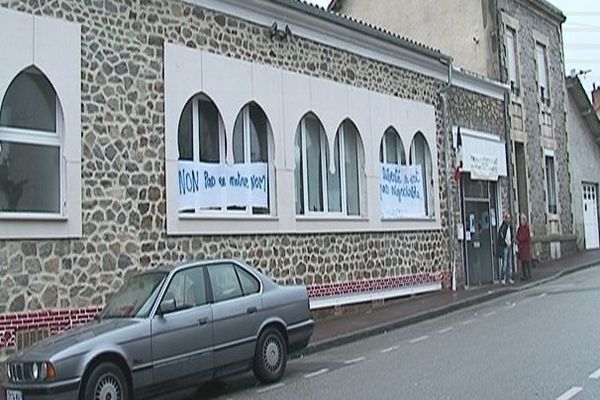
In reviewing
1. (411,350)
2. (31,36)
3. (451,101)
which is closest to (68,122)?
(31,36)

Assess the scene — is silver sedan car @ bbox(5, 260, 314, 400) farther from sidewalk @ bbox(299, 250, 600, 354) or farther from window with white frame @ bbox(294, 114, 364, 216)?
window with white frame @ bbox(294, 114, 364, 216)

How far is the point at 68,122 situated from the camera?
11383 mm

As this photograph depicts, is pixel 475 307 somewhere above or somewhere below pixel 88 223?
below

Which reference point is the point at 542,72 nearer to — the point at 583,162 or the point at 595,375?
the point at 583,162

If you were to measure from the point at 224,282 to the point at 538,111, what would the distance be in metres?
21.0

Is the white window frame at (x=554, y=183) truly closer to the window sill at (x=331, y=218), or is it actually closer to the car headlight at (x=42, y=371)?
the window sill at (x=331, y=218)

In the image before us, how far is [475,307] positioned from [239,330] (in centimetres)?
959

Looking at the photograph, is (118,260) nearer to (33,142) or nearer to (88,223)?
(88,223)

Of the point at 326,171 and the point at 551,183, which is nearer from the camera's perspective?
the point at 326,171

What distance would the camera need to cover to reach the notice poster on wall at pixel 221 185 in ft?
43.6

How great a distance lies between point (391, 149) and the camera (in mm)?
19156

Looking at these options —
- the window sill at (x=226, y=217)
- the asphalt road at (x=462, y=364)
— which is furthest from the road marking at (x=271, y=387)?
the window sill at (x=226, y=217)

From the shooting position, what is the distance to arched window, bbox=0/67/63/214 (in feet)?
35.4

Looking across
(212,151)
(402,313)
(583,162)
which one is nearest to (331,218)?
(402,313)
